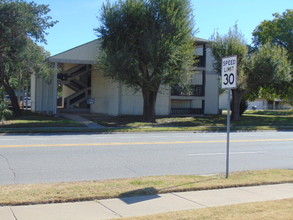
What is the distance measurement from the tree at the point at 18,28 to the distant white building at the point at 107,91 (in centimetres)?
467

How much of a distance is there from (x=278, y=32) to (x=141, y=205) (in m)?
37.4

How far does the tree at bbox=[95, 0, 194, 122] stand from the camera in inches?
1014

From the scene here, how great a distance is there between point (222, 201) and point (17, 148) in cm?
939

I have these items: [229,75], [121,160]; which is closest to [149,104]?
[121,160]

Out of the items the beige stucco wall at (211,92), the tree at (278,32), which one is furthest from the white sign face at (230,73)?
the tree at (278,32)

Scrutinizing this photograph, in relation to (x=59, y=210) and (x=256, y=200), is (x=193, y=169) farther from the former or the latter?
(x=59, y=210)

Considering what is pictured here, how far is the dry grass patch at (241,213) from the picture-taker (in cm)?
528

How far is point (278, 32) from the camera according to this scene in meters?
39.1

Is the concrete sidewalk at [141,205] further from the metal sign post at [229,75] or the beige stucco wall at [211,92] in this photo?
the beige stucco wall at [211,92]

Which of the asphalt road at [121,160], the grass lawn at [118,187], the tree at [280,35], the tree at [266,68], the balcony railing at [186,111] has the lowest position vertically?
the asphalt road at [121,160]

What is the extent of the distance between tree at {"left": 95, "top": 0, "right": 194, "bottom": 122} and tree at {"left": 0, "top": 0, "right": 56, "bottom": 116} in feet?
15.0

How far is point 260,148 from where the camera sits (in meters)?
15.4

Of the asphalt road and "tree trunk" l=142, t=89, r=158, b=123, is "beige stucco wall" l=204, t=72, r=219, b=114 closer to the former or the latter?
"tree trunk" l=142, t=89, r=158, b=123

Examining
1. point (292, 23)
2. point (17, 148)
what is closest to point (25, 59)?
point (17, 148)
